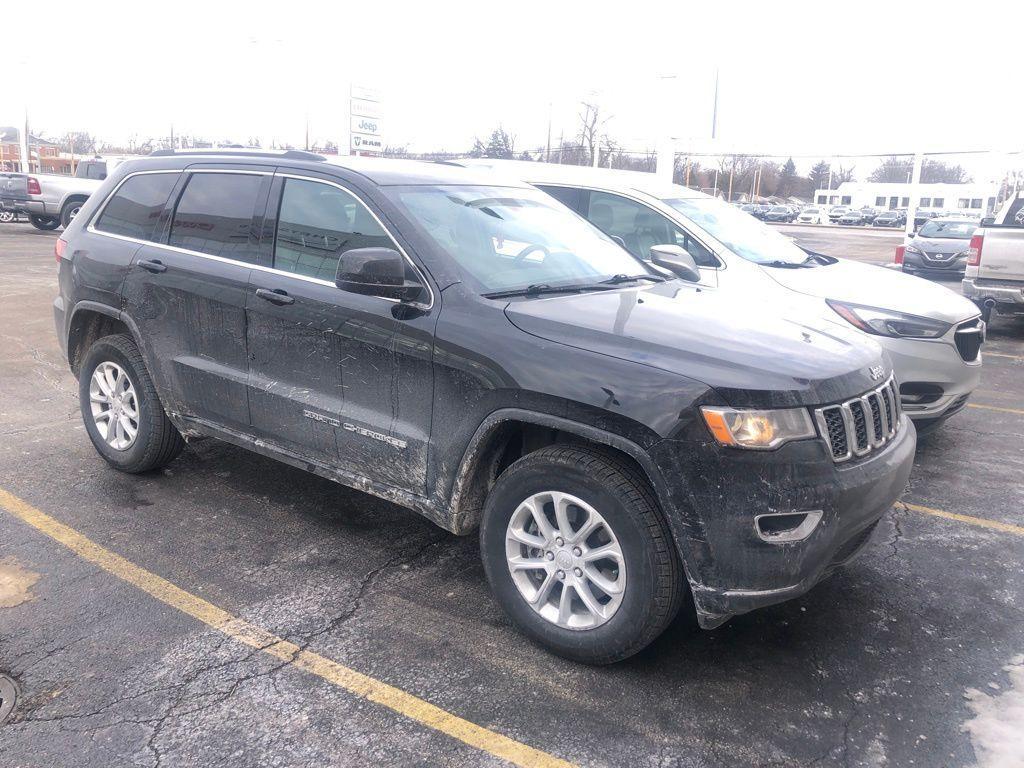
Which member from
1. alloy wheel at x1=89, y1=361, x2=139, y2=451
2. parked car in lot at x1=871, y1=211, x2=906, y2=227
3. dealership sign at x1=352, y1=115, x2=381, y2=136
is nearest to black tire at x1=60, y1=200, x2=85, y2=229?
dealership sign at x1=352, y1=115, x2=381, y2=136

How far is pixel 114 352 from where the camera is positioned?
197 inches

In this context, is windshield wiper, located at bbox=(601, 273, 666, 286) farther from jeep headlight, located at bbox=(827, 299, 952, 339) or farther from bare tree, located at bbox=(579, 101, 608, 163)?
bare tree, located at bbox=(579, 101, 608, 163)

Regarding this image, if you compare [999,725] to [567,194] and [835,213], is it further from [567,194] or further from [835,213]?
[835,213]

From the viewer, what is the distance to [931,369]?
18.7 feet

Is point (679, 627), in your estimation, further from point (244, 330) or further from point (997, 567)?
point (244, 330)

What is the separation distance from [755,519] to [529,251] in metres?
1.80

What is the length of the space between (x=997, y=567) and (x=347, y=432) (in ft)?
10.5

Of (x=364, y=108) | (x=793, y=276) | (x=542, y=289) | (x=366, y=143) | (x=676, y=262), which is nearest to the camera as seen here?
(x=542, y=289)

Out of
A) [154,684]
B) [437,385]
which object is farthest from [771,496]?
[154,684]

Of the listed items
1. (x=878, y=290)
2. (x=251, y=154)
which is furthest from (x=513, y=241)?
(x=878, y=290)

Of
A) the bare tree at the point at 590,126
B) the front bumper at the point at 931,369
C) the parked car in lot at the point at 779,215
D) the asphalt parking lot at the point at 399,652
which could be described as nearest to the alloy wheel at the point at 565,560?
the asphalt parking lot at the point at 399,652

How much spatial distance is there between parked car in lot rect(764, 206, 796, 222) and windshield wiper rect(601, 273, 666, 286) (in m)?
60.2

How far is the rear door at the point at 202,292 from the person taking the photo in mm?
4340

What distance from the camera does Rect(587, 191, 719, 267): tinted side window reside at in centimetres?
685
